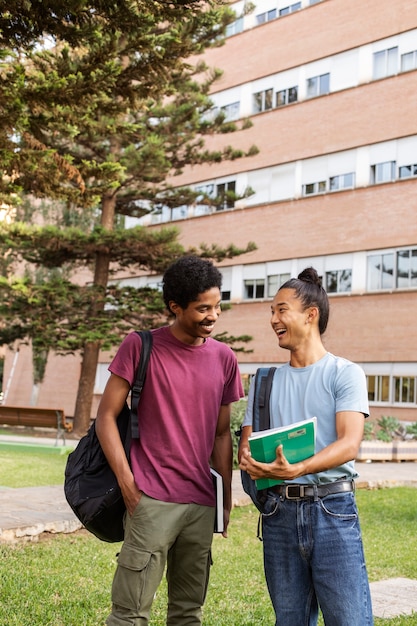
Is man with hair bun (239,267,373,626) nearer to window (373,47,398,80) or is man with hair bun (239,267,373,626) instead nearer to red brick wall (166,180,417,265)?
red brick wall (166,180,417,265)

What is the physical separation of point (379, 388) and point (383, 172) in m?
6.99

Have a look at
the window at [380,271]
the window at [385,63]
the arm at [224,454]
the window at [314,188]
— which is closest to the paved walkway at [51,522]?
the arm at [224,454]

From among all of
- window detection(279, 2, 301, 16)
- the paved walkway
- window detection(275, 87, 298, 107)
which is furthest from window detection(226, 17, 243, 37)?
the paved walkway

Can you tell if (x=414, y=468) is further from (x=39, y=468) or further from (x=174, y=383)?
(x=174, y=383)

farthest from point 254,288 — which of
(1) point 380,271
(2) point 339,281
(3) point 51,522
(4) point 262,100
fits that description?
(3) point 51,522

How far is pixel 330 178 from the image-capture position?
28562 mm

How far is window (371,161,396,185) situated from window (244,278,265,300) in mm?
5766

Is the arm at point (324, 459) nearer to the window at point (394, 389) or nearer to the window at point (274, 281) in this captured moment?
the window at point (394, 389)

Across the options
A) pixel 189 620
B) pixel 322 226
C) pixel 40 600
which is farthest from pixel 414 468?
pixel 189 620

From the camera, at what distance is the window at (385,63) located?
2703cm

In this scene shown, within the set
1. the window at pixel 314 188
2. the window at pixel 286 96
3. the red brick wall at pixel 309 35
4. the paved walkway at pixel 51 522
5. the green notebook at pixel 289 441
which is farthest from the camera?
the window at pixel 286 96

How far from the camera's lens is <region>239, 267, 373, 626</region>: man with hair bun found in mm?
2900

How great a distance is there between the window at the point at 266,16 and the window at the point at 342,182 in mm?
7662

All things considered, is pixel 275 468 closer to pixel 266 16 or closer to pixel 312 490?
pixel 312 490
